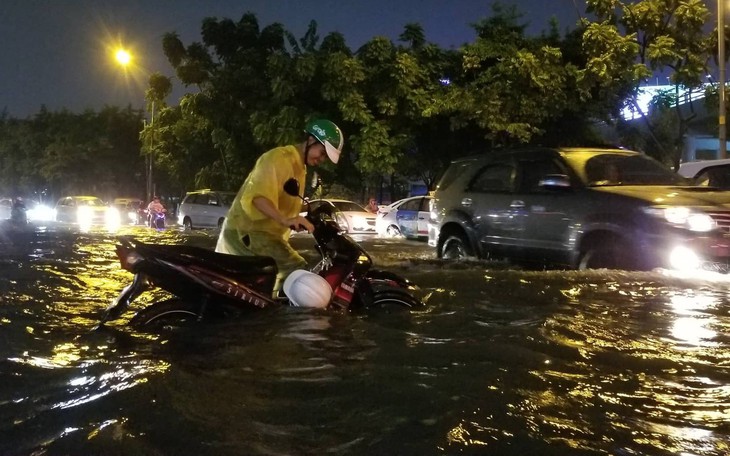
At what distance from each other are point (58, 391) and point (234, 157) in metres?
22.6

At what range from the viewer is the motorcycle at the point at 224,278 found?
16.0ft

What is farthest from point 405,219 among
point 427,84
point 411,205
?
point 427,84

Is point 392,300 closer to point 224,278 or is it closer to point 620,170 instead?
point 224,278

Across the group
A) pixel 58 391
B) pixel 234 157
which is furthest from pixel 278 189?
pixel 234 157

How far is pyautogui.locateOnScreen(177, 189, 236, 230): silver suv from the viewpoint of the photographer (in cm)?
2659

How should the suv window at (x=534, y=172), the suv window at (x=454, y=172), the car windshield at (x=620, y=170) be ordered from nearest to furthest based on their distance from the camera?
1. the car windshield at (x=620, y=170)
2. the suv window at (x=534, y=172)
3. the suv window at (x=454, y=172)

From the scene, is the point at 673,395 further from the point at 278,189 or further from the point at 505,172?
the point at 505,172

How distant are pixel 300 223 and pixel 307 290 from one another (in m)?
0.50

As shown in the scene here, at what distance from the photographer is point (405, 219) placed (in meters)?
19.8

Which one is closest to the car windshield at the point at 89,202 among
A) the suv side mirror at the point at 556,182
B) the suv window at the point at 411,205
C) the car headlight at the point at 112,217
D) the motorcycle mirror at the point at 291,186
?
the car headlight at the point at 112,217

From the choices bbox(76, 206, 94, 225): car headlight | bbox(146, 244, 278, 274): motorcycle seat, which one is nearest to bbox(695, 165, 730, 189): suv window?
bbox(146, 244, 278, 274): motorcycle seat

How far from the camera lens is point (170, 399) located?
11.9 ft

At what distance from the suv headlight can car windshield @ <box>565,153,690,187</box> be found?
1003 millimetres

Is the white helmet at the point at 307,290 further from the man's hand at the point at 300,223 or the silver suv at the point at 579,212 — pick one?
the silver suv at the point at 579,212
